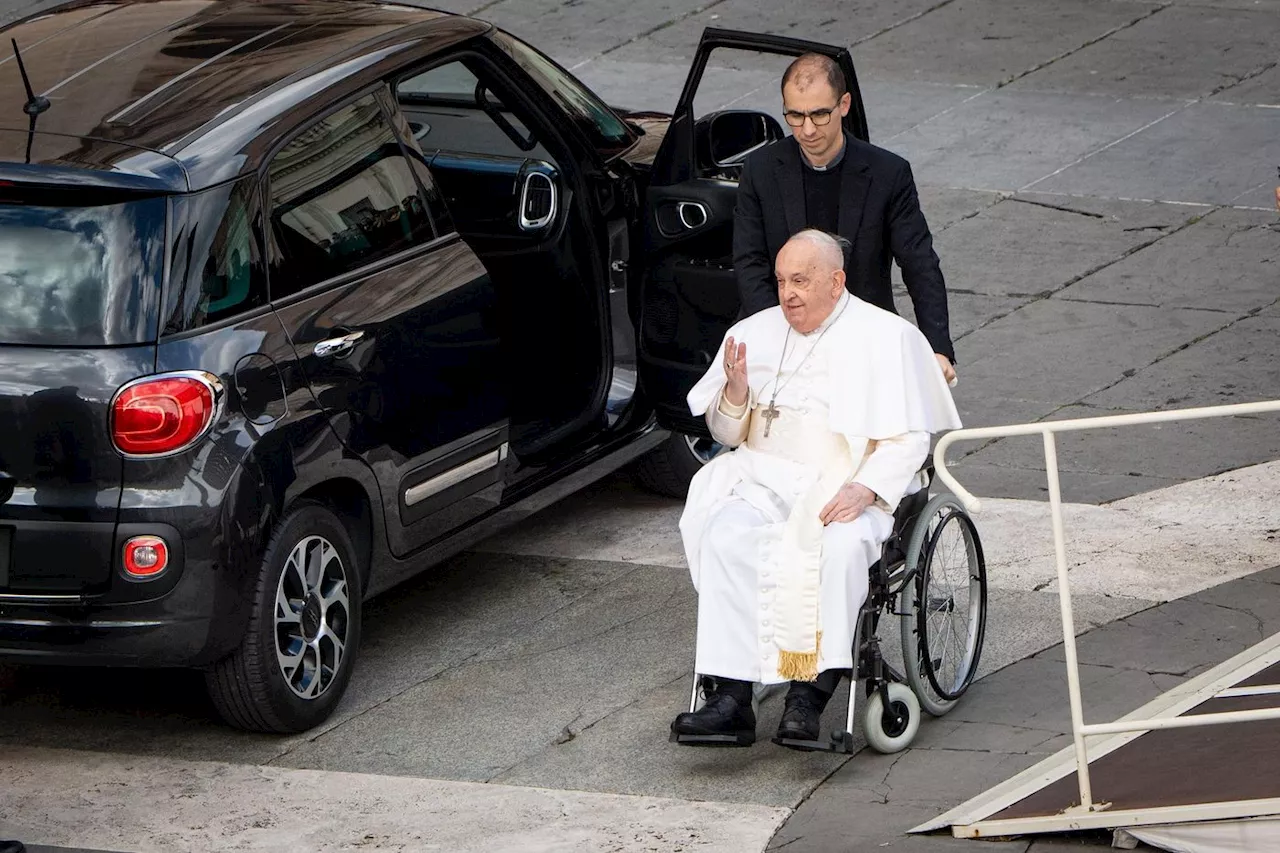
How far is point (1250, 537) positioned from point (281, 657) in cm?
348

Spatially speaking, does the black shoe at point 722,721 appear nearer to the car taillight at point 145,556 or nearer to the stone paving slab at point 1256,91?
the car taillight at point 145,556

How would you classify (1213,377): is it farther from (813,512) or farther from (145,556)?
(145,556)

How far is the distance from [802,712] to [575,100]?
9.41 feet

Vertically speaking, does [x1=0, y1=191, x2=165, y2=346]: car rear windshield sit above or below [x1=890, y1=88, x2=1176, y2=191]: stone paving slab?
above

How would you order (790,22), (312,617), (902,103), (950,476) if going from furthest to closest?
(790,22), (902,103), (312,617), (950,476)

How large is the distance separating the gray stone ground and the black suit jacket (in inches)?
46.2

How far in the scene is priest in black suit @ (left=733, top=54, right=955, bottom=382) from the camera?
6.36 metres

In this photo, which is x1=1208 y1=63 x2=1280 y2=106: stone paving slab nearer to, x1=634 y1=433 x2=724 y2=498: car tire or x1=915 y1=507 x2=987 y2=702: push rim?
x1=634 y1=433 x2=724 y2=498: car tire

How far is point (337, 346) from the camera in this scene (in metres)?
6.15

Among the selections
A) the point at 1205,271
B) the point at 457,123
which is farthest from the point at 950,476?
the point at 1205,271

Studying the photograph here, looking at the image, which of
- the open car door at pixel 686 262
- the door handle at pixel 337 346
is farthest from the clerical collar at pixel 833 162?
the door handle at pixel 337 346

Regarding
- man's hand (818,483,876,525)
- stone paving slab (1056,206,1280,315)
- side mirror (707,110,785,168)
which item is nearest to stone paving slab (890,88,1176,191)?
stone paving slab (1056,206,1280,315)

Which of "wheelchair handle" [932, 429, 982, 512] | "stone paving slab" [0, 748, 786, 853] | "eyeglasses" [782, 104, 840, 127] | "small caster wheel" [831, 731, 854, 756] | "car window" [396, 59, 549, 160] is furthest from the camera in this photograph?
"car window" [396, 59, 549, 160]

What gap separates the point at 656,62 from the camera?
13.7 metres
